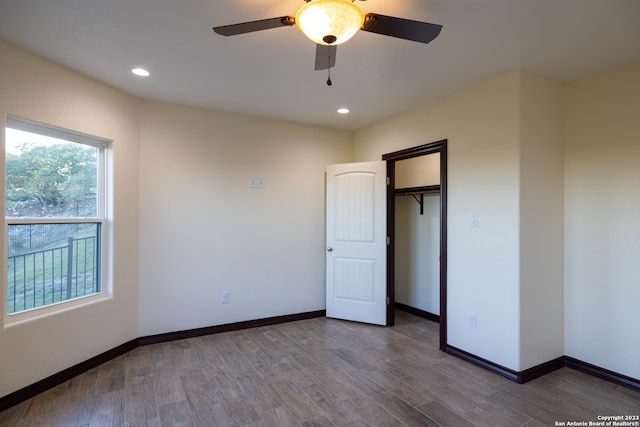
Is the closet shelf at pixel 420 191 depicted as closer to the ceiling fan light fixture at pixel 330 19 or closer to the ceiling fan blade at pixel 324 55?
the ceiling fan blade at pixel 324 55

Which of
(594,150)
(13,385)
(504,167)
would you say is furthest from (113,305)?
(594,150)

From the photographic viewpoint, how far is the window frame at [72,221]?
2344mm

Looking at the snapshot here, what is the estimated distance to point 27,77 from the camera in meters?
2.38

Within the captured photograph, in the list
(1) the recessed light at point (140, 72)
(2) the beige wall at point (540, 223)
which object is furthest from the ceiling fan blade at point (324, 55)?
(2) the beige wall at point (540, 223)

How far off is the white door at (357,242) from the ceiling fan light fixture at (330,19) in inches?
101

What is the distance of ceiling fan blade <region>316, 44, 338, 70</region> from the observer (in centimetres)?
176

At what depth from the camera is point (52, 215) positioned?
8.82ft

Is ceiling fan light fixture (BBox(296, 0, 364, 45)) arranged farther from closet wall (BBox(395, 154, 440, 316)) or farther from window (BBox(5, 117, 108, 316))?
closet wall (BBox(395, 154, 440, 316))

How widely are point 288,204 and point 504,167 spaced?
2.36 metres

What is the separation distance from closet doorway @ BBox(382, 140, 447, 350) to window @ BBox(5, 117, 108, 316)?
301 centimetres

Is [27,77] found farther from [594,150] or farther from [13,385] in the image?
[594,150]

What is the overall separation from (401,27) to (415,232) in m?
3.26

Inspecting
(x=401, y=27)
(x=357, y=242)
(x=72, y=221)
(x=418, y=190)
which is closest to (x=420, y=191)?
(x=418, y=190)

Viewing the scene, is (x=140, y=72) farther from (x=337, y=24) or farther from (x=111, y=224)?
(x=337, y=24)
